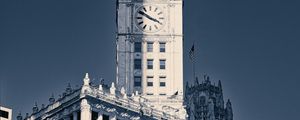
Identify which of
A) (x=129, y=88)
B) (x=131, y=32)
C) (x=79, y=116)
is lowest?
(x=79, y=116)

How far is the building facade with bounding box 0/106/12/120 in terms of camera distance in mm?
167500

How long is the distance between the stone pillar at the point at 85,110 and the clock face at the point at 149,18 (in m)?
53.8

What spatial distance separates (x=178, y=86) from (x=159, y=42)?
11332mm

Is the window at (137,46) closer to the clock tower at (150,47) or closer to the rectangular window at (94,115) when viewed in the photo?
the clock tower at (150,47)

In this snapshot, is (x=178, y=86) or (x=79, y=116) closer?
(x=79, y=116)

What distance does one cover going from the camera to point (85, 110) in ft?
445

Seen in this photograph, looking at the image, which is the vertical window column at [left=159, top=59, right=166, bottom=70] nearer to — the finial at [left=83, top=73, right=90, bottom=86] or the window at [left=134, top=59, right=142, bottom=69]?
the window at [left=134, top=59, right=142, bottom=69]

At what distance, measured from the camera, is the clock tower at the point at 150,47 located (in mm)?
183625

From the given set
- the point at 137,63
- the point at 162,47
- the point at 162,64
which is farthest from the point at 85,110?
the point at 162,47

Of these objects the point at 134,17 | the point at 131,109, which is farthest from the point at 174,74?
the point at 131,109

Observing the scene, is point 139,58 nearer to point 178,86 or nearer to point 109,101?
point 178,86

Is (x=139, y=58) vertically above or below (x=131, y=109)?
above

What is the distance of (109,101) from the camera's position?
14025 centimetres

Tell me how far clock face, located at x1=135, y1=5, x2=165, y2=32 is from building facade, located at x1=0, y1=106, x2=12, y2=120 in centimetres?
3587
